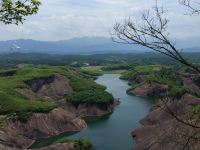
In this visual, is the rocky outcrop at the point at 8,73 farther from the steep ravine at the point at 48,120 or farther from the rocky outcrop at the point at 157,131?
the rocky outcrop at the point at 157,131

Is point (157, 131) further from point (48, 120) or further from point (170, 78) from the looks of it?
point (170, 78)

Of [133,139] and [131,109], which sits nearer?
[133,139]

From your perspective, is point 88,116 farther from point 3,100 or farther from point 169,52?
point 169,52

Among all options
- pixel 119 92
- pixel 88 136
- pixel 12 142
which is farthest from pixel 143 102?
pixel 12 142

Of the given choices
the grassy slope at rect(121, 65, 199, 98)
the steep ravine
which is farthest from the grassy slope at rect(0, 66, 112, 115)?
the grassy slope at rect(121, 65, 199, 98)

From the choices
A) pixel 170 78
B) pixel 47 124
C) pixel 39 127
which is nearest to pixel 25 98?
pixel 47 124

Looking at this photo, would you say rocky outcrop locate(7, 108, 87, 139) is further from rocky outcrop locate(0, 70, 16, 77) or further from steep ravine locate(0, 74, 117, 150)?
rocky outcrop locate(0, 70, 16, 77)
